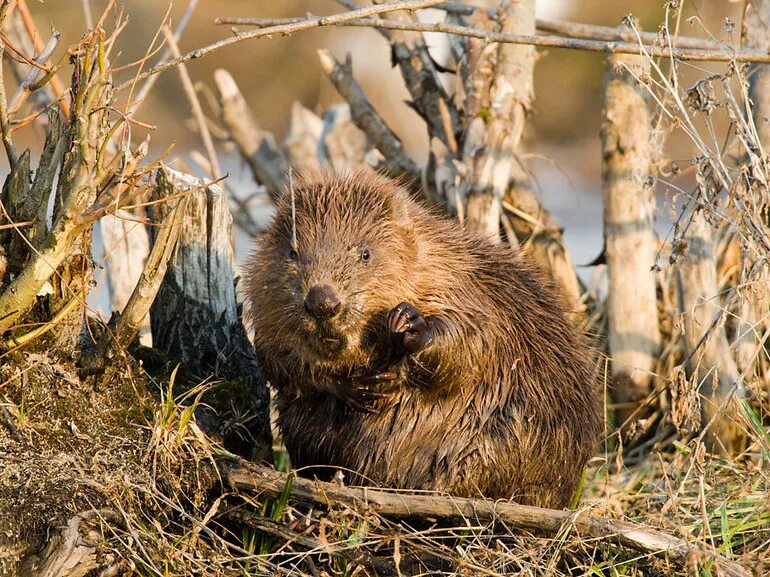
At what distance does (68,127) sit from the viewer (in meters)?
3.10

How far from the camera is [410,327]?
120 inches

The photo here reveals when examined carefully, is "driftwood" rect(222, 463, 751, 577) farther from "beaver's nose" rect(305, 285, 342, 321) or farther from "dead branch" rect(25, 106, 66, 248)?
"dead branch" rect(25, 106, 66, 248)

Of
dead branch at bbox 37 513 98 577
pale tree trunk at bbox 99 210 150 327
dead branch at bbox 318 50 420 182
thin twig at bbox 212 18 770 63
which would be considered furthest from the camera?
dead branch at bbox 318 50 420 182

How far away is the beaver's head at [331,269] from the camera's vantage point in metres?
3.04

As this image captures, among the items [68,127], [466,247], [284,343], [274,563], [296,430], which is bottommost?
[274,563]

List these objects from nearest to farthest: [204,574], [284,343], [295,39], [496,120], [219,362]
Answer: [204,574] < [284,343] < [219,362] < [496,120] < [295,39]

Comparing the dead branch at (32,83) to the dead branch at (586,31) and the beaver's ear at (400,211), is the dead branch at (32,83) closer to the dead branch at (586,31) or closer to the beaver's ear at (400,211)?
the beaver's ear at (400,211)

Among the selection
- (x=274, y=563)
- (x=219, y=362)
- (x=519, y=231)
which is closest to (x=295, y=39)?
(x=519, y=231)

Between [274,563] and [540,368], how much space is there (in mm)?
1019

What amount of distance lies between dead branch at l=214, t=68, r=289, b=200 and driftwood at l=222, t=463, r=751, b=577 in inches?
142

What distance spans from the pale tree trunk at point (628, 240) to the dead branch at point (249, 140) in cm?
240

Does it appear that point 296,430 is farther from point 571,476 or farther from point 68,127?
point 68,127

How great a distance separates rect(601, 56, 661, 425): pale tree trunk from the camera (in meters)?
4.70

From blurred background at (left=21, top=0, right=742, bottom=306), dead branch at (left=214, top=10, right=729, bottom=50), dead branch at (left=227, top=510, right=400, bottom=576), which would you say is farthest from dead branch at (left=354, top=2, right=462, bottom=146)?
blurred background at (left=21, top=0, right=742, bottom=306)
